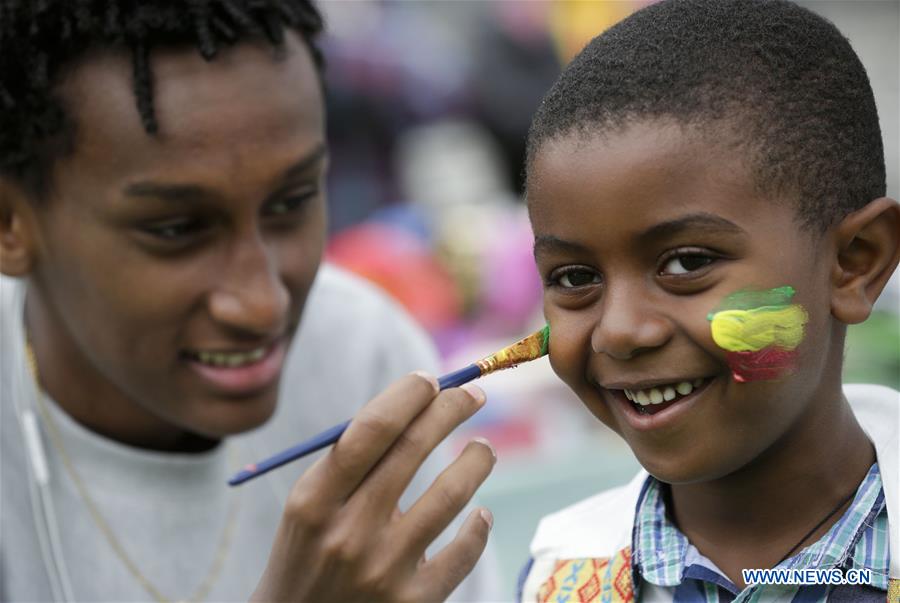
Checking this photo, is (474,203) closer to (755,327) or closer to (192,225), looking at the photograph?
(192,225)

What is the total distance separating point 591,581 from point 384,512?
26cm

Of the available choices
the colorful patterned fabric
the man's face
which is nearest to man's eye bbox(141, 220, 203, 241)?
the man's face

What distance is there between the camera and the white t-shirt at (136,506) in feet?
6.39

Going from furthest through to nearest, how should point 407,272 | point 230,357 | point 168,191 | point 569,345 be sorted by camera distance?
point 407,272 → point 230,357 → point 168,191 → point 569,345

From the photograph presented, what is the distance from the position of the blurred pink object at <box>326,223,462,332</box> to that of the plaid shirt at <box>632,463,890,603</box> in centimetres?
248

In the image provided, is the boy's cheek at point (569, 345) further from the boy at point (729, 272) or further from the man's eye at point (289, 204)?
the man's eye at point (289, 204)

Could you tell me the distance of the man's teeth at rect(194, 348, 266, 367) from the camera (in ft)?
5.76

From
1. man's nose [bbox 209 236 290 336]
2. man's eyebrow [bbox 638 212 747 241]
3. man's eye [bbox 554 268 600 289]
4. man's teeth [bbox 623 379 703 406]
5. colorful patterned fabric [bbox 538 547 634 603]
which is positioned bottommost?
Result: colorful patterned fabric [bbox 538 547 634 603]

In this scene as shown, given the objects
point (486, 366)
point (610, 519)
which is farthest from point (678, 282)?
point (610, 519)

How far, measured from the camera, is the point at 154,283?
1688 millimetres

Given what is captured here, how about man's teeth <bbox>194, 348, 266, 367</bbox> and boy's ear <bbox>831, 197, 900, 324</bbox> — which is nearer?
boy's ear <bbox>831, 197, 900, 324</bbox>

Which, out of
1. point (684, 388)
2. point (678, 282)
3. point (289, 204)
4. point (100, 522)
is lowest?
point (100, 522)

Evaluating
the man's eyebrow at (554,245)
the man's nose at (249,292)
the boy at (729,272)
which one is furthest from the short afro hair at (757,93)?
the man's nose at (249,292)

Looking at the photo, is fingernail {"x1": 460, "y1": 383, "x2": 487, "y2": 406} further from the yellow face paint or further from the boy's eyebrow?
the boy's eyebrow
